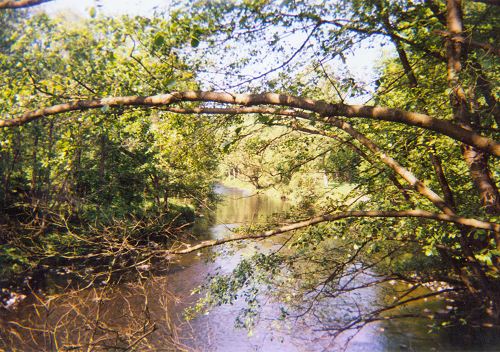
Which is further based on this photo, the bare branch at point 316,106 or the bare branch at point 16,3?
the bare branch at point 316,106

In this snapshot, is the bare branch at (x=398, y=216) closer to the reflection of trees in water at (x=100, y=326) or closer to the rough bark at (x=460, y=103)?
the rough bark at (x=460, y=103)

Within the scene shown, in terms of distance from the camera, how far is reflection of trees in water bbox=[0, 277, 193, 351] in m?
4.01

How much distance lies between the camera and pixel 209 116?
5047 mm

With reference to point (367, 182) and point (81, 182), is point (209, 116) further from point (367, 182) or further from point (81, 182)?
point (81, 182)

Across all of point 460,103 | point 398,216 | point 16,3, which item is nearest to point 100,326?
point 16,3

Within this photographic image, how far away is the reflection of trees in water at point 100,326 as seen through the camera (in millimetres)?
4012

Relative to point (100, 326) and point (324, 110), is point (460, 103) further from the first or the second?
point (100, 326)

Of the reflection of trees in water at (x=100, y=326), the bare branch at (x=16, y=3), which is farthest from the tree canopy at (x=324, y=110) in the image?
the reflection of trees in water at (x=100, y=326)

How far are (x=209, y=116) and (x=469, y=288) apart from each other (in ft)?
18.9

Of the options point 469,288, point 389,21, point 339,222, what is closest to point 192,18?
point 389,21

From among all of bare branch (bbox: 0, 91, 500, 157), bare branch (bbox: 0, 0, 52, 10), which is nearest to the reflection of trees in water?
bare branch (bbox: 0, 91, 500, 157)

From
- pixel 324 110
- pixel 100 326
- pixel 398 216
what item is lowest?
pixel 100 326

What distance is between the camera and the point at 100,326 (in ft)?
14.1

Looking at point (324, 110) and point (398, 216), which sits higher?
point (324, 110)
